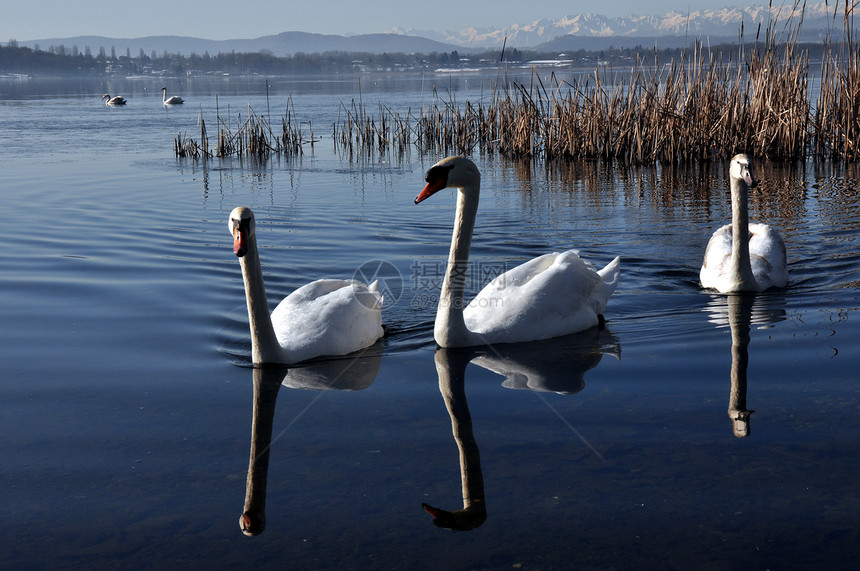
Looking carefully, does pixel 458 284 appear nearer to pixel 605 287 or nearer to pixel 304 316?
pixel 304 316

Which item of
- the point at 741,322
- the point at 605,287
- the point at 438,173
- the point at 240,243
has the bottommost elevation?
the point at 741,322

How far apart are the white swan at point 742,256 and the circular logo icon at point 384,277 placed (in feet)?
9.74

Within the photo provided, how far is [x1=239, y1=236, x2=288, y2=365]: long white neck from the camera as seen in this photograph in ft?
19.6

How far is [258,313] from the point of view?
6.02 metres

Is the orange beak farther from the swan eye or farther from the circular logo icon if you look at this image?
the circular logo icon

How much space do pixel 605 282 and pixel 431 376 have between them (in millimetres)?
2333

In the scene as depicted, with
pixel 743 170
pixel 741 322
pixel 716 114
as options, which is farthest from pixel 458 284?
pixel 716 114

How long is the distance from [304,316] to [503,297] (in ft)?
4.98

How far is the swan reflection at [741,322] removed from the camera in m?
5.00

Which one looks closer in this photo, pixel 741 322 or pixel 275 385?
pixel 275 385

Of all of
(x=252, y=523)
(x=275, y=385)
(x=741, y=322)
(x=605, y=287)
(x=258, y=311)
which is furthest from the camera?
(x=605, y=287)

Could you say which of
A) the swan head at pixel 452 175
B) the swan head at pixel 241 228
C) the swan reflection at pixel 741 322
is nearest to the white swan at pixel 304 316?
the swan head at pixel 241 228

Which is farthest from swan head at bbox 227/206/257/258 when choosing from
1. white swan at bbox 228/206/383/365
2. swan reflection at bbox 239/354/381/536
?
swan reflection at bbox 239/354/381/536

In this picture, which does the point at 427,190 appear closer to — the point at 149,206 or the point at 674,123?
the point at 149,206
